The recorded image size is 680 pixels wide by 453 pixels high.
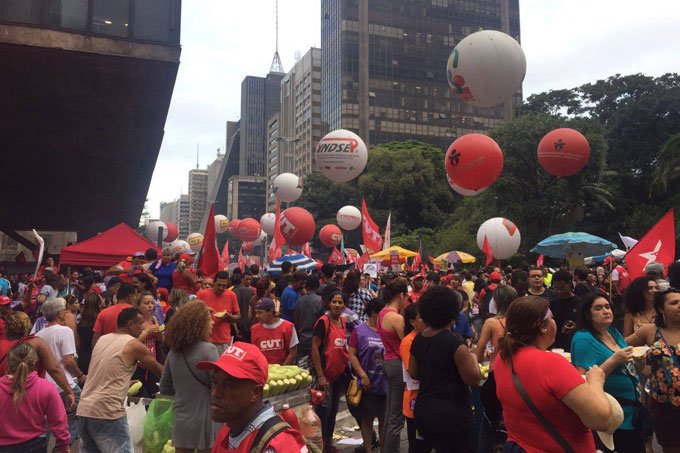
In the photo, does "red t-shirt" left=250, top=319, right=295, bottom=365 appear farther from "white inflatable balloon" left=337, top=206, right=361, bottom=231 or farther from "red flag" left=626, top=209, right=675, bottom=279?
→ "white inflatable balloon" left=337, top=206, right=361, bottom=231

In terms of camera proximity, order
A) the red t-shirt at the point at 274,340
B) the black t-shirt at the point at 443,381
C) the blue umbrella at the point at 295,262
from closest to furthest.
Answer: the black t-shirt at the point at 443,381 < the red t-shirt at the point at 274,340 < the blue umbrella at the point at 295,262

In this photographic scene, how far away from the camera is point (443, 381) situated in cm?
392

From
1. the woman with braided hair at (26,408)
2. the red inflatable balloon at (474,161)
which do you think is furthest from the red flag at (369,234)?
the woman with braided hair at (26,408)

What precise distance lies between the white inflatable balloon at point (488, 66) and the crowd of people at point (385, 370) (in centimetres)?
450

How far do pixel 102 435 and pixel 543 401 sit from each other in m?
3.54

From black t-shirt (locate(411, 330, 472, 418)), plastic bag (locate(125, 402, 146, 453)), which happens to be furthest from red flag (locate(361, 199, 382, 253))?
black t-shirt (locate(411, 330, 472, 418))

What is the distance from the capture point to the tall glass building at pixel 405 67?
8556 cm

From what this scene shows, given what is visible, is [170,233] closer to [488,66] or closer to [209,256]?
[209,256]

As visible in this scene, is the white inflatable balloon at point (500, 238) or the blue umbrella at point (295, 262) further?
the white inflatable balloon at point (500, 238)

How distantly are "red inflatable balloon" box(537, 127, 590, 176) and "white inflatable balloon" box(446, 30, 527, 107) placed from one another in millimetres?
5502

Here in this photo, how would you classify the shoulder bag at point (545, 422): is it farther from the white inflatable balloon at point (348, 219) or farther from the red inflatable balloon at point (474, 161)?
the white inflatable balloon at point (348, 219)

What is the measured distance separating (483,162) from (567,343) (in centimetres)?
680

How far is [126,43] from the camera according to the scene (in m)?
12.5

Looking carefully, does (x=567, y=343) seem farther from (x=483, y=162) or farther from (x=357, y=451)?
(x=483, y=162)
